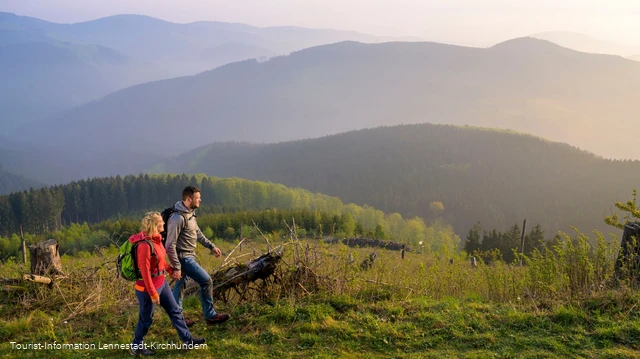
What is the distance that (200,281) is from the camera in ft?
21.7

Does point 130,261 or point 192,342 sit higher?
point 130,261

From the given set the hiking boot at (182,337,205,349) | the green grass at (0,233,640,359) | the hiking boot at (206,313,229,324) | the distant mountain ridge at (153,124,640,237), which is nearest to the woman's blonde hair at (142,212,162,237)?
the hiking boot at (182,337,205,349)

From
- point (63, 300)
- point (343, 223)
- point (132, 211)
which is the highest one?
point (63, 300)

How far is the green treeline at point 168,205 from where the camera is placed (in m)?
49.1

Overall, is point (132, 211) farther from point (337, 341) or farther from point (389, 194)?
point (337, 341)

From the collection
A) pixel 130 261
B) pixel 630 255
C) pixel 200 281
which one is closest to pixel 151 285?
pixel 130 261

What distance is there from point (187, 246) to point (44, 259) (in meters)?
3.77

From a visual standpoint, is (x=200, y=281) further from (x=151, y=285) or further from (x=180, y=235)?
(x=151, y=285)

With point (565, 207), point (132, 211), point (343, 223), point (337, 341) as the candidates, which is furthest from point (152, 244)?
point (565, 207)

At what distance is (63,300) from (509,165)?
146737 mm

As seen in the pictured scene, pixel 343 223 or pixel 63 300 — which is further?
pixel 343 223

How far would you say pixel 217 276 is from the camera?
7.98m

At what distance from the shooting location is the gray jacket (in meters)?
6.15

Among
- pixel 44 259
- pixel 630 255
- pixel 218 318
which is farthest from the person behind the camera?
pixel 44 259
